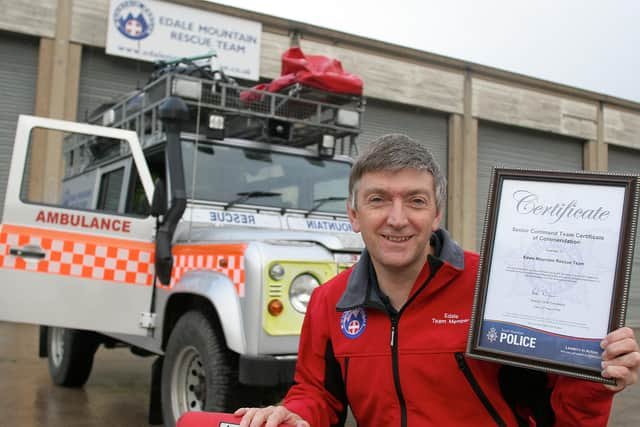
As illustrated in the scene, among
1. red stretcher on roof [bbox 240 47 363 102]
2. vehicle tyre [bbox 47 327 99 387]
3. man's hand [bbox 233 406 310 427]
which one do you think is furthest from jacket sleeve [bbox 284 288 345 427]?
vehicle tyre [bbox 47 327 99 387]

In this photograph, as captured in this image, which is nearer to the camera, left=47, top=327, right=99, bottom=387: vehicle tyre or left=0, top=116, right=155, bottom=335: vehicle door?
left=0, top=116, right=155, bottom=335: vehicle door

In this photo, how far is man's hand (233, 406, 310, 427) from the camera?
5.24ft

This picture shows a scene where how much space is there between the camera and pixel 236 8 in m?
12.9

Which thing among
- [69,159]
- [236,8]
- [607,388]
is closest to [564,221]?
[607,388]

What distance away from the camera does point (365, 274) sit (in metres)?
1.87

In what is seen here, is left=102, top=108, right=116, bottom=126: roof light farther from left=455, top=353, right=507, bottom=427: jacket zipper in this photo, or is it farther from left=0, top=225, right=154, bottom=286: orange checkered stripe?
left=455, top=353, right=507, bottom=427: jacket zipper

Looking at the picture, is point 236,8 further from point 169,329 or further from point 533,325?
point 533,325

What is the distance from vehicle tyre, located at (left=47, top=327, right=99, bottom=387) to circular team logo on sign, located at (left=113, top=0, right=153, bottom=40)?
7.41 m

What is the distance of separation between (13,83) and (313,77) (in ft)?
27.9

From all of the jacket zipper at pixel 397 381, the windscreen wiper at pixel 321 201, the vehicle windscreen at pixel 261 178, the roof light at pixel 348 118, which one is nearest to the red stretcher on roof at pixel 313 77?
the roof light at pixel 348 118

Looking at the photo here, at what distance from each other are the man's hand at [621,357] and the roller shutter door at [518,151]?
14.7 meters

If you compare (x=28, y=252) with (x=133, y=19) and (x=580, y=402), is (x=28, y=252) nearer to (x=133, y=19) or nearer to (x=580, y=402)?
(x=580, y=402)

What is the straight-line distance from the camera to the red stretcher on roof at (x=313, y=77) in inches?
192

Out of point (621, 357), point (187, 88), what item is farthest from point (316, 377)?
point (187, 88)
